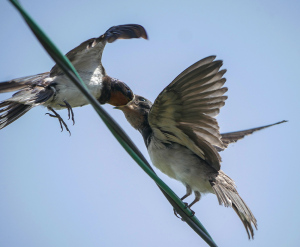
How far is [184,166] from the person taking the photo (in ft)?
14.6

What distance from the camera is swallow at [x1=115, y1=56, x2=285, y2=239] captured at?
396 centimetres

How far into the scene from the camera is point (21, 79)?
4.33 metres

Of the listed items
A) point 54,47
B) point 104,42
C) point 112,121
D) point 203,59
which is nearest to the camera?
point 54,47

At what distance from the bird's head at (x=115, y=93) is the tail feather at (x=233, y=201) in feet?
4.76

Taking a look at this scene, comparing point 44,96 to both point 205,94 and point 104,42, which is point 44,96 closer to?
point 104,42

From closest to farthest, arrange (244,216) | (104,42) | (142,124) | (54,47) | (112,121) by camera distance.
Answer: (54,47) → (112,121) → (244,216) → (104,42) → (142,124)

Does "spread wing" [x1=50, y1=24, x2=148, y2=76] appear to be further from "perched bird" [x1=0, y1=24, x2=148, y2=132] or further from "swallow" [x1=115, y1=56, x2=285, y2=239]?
"swallow" [x1=115, y1=56, x2=285, y2=239]

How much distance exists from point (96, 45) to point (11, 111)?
3.67 ft

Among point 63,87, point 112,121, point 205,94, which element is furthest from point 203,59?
point 112,121

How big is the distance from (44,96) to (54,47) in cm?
238

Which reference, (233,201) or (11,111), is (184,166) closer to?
(233,201)

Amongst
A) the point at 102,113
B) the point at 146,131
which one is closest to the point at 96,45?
the point at 146,131

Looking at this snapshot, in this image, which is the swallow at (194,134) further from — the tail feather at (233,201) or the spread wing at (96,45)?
the spread wing at (96,45)

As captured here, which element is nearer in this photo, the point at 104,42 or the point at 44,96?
the point at 44,96
